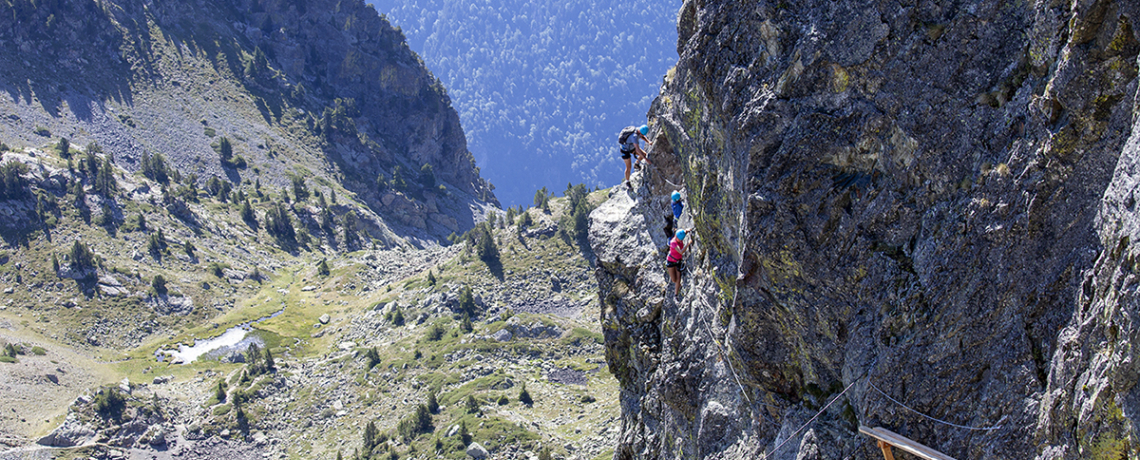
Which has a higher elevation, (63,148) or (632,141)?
(63,148)

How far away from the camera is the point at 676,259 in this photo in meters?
20.4

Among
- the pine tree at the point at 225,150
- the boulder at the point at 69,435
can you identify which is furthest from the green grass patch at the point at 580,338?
the pine tree at the point at 225,150

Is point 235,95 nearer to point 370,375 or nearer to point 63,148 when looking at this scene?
point 63,148

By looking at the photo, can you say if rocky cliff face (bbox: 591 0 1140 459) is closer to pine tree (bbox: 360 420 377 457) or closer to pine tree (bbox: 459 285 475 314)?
pine tree (bbox: 360 420 377 457)

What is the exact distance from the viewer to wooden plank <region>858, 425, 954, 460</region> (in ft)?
37.7

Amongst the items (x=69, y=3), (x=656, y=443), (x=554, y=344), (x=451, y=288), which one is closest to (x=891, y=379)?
(x=656, y=443)

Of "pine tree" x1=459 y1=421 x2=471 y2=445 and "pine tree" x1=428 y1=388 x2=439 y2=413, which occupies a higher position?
"pine tree" x1=428 y1=388 x2=439 y2=413

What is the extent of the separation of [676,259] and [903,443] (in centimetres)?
937

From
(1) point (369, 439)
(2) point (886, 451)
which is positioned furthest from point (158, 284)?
(2) point (886, 451)

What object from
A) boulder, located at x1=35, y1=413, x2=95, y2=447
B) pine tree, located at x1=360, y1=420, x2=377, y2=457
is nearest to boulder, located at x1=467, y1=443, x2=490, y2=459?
pine tree, located at x1=360, y1=420, x2=377, y2=457

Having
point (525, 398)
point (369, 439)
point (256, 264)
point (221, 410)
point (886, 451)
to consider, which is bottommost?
point (886, 451)

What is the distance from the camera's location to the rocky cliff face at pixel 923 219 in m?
9.38

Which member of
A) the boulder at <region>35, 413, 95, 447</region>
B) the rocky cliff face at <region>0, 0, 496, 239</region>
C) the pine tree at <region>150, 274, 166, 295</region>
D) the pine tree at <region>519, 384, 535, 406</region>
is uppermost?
the rocky cliff face at <region>0, 0, 496, 239</region>

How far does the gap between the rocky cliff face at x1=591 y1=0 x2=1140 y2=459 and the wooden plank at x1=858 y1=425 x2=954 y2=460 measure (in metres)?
0.17
